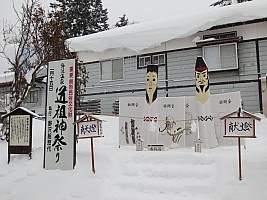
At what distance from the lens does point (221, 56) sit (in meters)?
14.3

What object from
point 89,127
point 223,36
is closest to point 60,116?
point 89,127

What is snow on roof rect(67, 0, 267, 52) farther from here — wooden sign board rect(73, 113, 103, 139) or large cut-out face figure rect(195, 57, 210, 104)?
wooden sign board rect(73, 113, 103, 139)

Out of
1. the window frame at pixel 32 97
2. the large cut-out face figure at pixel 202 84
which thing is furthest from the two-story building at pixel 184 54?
the window frame at pixel 32 97

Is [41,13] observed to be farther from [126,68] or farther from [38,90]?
[38,90]

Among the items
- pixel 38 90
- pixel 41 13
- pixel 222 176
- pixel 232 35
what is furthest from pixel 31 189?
pixel 38 90

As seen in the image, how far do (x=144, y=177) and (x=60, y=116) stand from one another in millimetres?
2669

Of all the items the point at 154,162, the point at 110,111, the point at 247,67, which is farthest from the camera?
the point at 110,111

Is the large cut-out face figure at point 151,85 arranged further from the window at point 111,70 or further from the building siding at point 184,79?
the window at point 111,70

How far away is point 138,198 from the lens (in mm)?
5906

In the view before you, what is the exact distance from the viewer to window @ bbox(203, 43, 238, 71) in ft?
45.9

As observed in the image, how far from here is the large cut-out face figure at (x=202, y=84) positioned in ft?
28.0

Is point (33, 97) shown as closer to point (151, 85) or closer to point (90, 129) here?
point (151, 85)

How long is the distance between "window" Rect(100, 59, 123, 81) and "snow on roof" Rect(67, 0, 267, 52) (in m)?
1.01

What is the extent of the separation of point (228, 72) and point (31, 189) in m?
10.6
